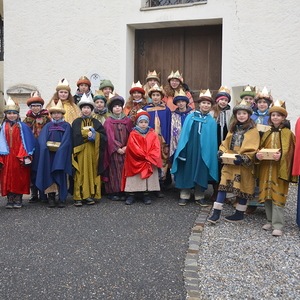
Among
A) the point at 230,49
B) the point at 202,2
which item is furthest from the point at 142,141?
the point at 202,2

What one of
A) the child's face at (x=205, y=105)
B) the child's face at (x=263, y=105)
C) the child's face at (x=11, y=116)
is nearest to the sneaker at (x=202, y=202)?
the child's face at (x=205, y=105)

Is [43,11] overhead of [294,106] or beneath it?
overhead

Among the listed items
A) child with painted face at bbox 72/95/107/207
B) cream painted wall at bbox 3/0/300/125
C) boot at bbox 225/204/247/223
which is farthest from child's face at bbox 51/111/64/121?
cream painted wall at bbox 3/0/300/125

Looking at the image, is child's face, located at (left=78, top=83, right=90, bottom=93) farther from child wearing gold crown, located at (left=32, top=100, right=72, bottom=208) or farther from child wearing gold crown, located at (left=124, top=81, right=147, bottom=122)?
child wearing gold crown, located at (left=32, top=100, right=72, bottom=208)

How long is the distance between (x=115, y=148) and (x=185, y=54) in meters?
3.81

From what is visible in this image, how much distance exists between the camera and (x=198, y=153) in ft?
18.2

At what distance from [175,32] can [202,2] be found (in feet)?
3.40

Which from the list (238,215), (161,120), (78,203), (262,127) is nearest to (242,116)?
(262,127)

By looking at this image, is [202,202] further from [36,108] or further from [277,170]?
[36,108]

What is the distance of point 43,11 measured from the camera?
8984 mm

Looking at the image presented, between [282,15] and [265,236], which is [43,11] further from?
[265,236]

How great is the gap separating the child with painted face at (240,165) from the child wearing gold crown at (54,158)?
7.23 feet

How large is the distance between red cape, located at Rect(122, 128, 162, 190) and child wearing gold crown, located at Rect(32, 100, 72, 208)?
86 cm

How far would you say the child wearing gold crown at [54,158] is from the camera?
5516mm
